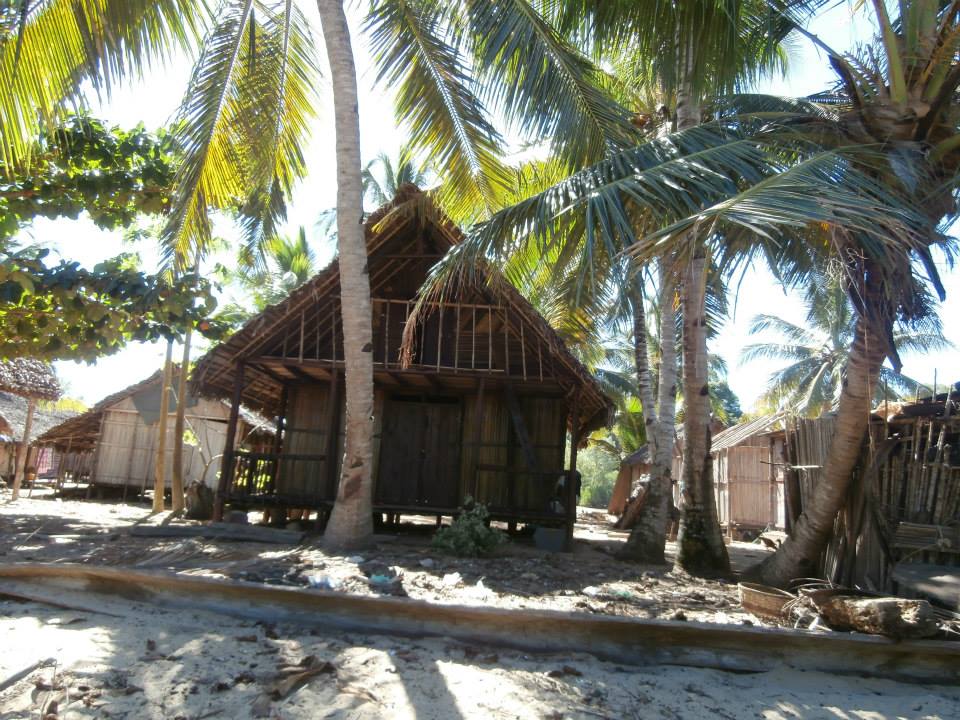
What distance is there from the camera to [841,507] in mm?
6277

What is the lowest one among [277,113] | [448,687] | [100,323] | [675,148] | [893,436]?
[448,687]

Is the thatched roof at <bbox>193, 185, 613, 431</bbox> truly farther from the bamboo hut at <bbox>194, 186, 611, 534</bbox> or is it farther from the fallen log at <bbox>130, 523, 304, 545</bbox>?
the fallen log at <bbox>130, 523, 304, 545</bbox>

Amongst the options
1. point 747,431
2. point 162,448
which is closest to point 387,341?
point 162,448

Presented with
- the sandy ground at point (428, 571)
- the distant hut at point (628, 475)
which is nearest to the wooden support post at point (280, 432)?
the sandy ground at point (428, 571)

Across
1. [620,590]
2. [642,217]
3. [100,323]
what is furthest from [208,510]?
[642,217]

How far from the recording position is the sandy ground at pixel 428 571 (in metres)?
5.48

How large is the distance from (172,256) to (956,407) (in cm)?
905

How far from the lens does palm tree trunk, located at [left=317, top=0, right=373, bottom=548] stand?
22.9 ft

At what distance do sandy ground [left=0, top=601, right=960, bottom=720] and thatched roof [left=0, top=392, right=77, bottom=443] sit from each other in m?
17.0

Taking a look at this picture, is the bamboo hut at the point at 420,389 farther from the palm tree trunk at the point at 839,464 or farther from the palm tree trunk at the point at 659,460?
the palm tree trunk at the point at 839,464

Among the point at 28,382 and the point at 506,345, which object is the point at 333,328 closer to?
the point at 506,345

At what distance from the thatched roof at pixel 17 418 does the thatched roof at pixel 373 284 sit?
12009mm

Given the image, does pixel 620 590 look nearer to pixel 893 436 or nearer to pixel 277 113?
pixel 893 436

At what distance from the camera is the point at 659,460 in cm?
909
